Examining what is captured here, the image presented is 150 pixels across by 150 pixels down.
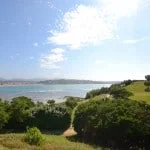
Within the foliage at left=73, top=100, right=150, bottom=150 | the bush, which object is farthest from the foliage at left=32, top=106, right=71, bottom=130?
the bush

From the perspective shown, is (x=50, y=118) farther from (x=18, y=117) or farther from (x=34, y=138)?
(x=34, y=138)

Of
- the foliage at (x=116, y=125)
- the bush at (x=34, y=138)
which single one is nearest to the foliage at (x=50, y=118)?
the foliage at (x=116, y=125)

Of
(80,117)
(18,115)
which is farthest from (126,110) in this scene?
(18,115)

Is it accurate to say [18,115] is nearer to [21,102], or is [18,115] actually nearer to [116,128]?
[21,102]

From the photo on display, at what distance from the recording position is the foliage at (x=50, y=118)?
49.8m

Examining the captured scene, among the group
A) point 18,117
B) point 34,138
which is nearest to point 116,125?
point 34,138

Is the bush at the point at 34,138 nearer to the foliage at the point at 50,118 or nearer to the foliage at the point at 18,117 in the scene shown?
the foliage at the point at 18,117

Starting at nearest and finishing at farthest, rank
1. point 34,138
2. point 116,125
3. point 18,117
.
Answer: point 34,138, point 116,125, point 18,117

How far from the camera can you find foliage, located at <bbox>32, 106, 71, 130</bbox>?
4984 cm

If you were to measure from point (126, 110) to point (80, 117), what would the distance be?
7.14 meters

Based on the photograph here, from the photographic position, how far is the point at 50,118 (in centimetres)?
4991

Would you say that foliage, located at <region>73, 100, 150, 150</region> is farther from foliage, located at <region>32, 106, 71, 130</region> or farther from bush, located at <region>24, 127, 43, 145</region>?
bush, located at <region>24, 127, 43, 145</region>

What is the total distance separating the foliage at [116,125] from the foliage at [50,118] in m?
5.77

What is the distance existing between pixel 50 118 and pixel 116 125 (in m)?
15.3
